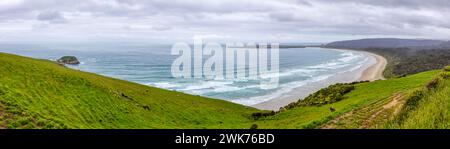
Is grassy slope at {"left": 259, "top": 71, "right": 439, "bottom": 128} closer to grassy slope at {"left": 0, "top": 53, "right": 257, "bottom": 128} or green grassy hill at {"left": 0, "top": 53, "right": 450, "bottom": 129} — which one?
green grassy hill at {"left": 0, "top": 53, "right": 450, "bottom": 129}

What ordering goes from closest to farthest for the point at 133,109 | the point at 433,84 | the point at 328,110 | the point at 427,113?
the point at 427,113
the point at 433,84
the point at 328,110
the point at 133,109

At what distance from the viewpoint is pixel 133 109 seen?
110 ft

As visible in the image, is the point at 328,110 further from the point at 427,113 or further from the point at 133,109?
the point at 427,113

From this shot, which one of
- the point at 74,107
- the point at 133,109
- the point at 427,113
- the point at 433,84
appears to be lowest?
the point at 133,109

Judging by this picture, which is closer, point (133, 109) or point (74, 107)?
point (74, 107)

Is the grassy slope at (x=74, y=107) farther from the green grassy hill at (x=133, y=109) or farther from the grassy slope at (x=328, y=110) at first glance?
the grassy slope at (x=328, y=110)

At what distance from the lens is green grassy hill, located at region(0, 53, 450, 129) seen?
1453 cm

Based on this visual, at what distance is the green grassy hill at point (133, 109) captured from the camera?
47.7ft

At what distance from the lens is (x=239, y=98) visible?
81.2 metres

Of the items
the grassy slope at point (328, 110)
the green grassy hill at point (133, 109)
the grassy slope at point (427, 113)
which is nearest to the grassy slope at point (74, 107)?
the green grassy hill at point (133, 109)

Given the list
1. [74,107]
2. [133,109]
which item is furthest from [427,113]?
[133,109]
